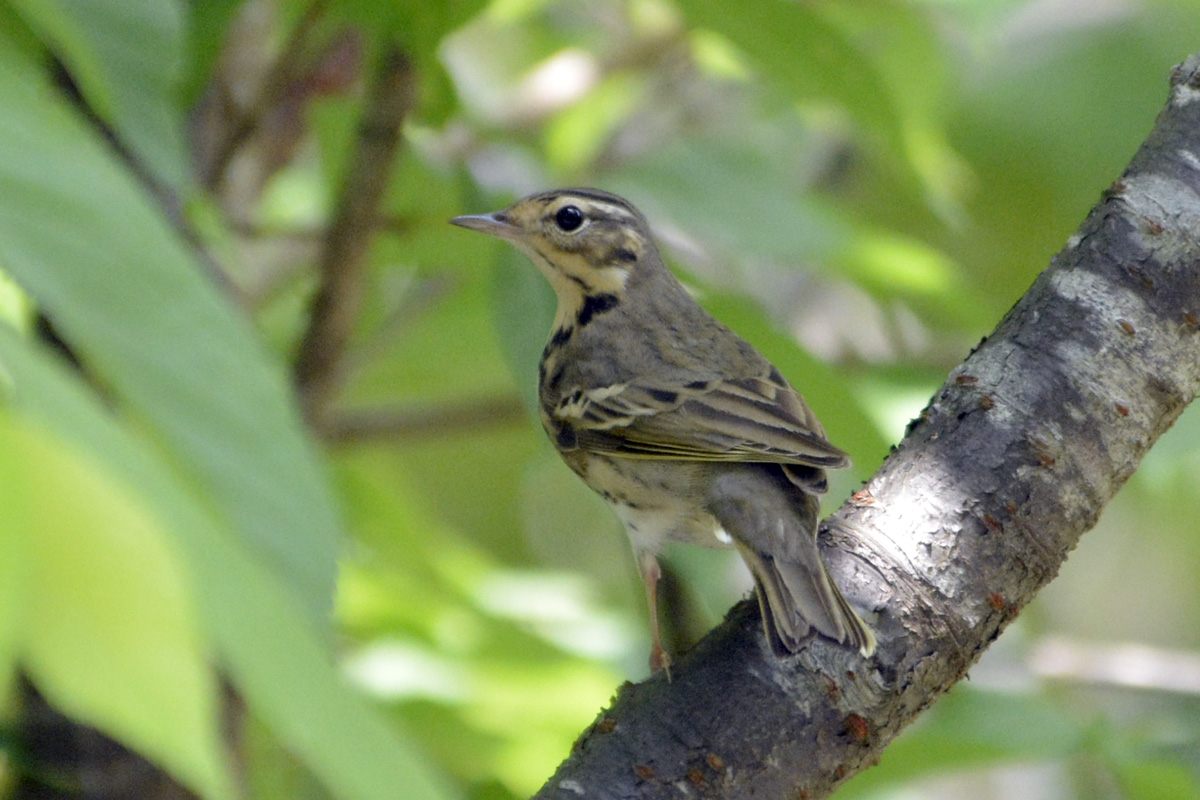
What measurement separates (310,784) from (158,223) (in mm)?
2908

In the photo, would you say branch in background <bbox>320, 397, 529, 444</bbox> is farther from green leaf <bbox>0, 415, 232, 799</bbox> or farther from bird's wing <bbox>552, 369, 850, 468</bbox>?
green leaf <bbox>0, 415, 232, 799</bbox>

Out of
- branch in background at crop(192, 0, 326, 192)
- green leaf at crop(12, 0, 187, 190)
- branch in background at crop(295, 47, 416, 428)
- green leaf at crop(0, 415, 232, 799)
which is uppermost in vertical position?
branch in background at crop(192, 0, 326, 192)

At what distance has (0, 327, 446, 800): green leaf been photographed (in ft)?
2.72

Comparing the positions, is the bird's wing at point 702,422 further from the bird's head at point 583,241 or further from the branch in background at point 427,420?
the branch in background at point 427,420

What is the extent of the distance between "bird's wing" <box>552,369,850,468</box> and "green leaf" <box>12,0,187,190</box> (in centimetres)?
133

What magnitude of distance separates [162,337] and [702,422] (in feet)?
6.44

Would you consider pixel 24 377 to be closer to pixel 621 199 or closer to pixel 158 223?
pixel 158 223

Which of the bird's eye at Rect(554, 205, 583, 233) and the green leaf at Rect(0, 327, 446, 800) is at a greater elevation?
the bird's eye at Rect(554, 205, 583, 233)

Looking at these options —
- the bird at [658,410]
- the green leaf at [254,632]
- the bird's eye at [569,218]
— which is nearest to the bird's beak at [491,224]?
the bird at [658,410]

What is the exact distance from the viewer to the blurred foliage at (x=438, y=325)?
0.86m

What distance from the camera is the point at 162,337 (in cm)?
118

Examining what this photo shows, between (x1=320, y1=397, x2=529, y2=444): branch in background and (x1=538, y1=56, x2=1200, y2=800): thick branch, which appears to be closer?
(x1=538, y1=56, x2=1200, y2=800): thick branch

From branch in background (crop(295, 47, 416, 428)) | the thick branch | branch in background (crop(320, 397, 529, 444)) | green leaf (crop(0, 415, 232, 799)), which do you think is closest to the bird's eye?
branch in background (crop(295, 47, 416, 428))

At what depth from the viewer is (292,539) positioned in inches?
50.6
